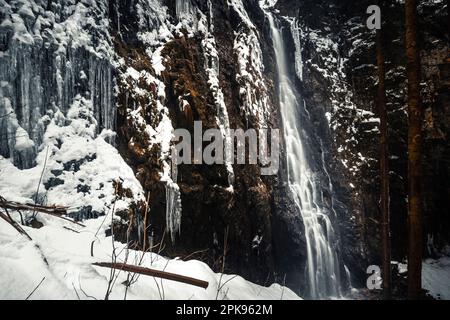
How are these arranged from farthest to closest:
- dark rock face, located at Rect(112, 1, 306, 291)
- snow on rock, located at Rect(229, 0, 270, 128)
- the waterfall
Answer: the waterfall, snow on rock, located at Rect(229, 0, 270, 128), dark rock face, located at Rect(112, 1, 306, 291)

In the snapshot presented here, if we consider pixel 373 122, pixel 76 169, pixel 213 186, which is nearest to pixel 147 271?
pixel 76 169

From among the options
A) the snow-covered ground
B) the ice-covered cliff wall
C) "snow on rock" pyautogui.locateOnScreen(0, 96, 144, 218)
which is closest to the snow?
"snow on rock" pyautogui.locateOnScreen(0, 96, 144, 218)

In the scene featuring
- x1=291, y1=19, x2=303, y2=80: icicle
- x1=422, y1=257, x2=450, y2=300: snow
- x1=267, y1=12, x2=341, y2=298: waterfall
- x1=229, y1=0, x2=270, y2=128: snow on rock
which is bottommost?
x1=422, y1=257, x2=450, y2=300: snow

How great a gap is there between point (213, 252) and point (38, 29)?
23.1ft

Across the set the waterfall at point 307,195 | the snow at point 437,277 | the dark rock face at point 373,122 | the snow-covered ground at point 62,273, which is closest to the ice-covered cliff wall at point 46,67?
the snow-covered ground at point 62,273

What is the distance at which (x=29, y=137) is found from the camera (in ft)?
14.9

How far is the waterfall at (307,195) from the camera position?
12797 millimetres

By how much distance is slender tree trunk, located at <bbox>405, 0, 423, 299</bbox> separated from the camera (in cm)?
429

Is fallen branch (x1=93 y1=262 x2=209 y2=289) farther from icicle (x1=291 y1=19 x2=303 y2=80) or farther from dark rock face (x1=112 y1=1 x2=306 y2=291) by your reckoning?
icicle (x1=291 y1=19 x2=303 y2=80)

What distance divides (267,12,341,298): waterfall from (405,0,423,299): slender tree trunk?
346 inches

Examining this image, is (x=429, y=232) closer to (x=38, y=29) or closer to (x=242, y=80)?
(x=242, y=80)

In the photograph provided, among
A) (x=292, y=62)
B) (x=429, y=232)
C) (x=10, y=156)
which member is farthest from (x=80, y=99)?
(x=429, y=232)
